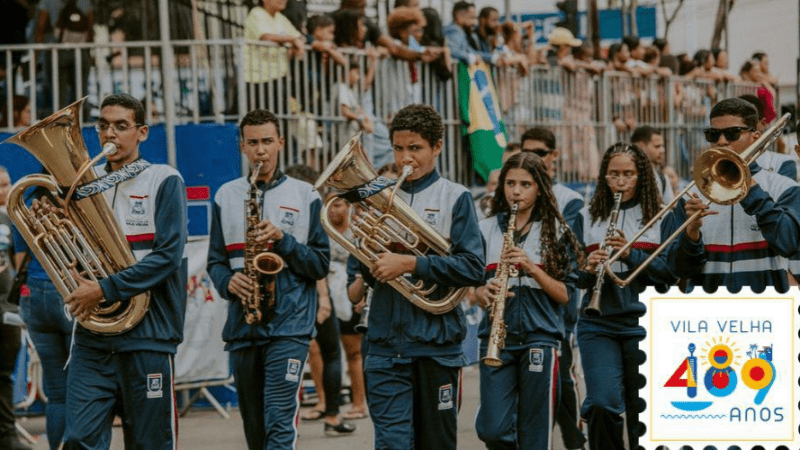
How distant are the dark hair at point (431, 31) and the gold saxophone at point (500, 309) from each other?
6.73m

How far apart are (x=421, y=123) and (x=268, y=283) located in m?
1.24

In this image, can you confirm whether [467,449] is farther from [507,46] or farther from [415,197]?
[507,46]

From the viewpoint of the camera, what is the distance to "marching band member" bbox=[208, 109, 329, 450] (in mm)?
7641

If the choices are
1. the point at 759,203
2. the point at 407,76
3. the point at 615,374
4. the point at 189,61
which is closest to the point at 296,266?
the point at 615,374

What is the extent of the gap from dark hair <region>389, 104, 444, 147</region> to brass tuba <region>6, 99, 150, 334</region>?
4.88 feet

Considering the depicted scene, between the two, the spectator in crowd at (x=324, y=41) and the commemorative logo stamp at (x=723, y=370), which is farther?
the spectator in crowd at (x=324, y=41)

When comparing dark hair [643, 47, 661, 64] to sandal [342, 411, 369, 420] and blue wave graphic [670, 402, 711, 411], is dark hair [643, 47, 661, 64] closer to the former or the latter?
sandal [342, 411, 369, 420]

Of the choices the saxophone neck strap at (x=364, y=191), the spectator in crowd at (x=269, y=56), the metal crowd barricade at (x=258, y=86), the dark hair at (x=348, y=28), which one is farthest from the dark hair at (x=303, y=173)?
the saxophone neck strap at (x=364, y=191)

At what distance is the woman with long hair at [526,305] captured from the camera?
306 inches

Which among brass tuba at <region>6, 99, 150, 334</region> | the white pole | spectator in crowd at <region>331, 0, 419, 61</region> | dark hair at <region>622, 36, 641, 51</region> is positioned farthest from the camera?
dark hair at <region>622, 36, 641, 51</region>

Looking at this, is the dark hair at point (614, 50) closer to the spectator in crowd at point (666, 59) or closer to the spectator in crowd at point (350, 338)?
the spectator in crowd at point (666, 59)

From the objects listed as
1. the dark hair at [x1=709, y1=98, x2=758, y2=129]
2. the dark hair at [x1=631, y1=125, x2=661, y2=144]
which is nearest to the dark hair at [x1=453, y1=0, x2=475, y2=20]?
the dark hair at [x1=631, y1=125, x2=661, y2=144]

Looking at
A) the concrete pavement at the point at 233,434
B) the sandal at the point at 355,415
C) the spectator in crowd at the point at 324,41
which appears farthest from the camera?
the spectator in crowd at the point at 324,41

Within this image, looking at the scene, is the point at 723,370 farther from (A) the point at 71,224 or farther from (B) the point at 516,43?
(B) the point at 516,43
